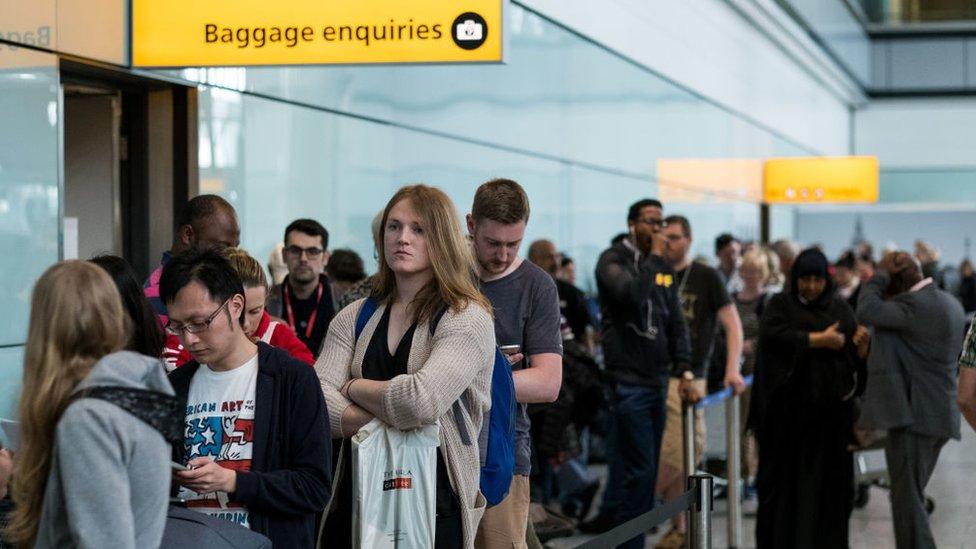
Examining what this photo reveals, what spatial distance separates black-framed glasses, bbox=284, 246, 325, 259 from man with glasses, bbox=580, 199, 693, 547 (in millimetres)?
2026

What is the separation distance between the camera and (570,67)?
1292cm

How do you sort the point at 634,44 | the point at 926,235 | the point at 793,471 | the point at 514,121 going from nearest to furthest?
the point at 793,471 < the point at 514,121 < the point at 634,44 < the point at 926,235

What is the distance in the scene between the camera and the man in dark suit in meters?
8.17

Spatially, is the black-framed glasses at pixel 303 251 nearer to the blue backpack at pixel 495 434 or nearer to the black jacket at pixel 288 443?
the blue backpack at pixel 495 434

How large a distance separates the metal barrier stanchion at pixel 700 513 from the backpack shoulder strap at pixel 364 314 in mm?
1616

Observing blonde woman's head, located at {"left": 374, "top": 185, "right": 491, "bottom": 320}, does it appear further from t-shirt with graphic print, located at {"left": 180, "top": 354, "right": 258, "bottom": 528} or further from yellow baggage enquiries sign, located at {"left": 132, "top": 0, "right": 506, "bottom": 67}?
yellow baggage enquiries sign, located at {"left": 132, "top": 0, "right": 506, "bottom": 67}

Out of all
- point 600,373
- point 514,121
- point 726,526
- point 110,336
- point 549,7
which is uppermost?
point 549,7

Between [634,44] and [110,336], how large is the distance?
41.3 ft

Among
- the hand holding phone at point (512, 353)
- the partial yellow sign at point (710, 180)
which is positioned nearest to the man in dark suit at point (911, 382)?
the hand holding phone at point (512, 353)

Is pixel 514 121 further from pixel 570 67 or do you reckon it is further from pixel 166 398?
pixel 166 398

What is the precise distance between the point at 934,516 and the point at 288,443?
26.0ft

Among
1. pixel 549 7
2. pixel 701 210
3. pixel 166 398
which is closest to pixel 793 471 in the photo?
pixel 549 7

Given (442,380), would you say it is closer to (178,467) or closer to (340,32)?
(178,467)

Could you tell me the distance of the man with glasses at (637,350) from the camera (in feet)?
26.7
